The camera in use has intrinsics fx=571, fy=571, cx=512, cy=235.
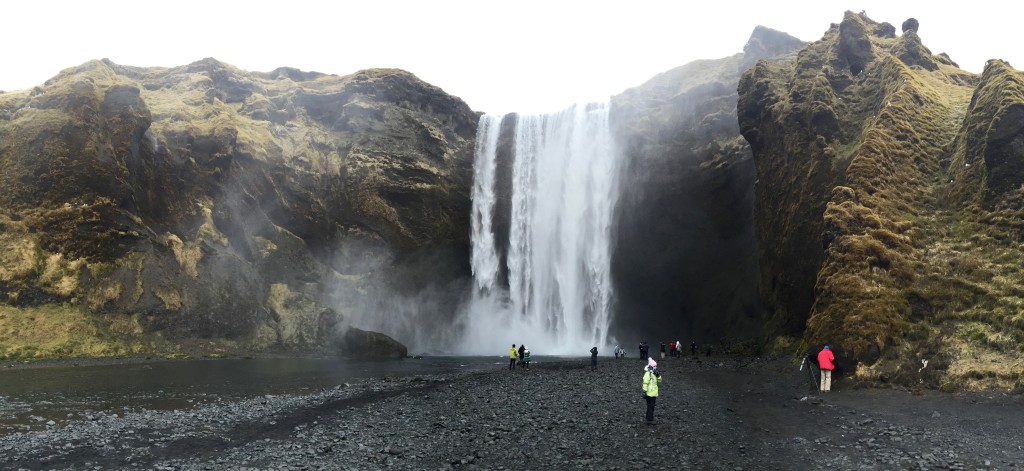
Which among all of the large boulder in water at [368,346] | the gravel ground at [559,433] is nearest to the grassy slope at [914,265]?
the gravel ground at [559,433]

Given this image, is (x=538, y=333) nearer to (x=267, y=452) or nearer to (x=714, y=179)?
(x=714, y=179)

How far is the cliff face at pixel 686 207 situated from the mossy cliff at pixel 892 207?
29.0 ft

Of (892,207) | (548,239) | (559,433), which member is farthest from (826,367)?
(548,239)

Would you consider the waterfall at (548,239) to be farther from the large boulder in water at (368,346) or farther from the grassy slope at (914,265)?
the grassy slope at (914,265)

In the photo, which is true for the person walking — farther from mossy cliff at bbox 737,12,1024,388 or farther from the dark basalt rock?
the dark basalt rock

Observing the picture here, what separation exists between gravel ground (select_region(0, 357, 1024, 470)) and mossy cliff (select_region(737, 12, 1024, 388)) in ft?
8.94

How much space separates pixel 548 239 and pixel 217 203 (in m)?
30.3

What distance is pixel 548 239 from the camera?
185 feet

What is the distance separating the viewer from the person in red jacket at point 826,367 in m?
20.0

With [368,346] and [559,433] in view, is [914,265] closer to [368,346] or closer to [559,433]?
[559,433]

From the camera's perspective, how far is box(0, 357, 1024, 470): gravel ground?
12836mm

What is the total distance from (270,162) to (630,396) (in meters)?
44.7

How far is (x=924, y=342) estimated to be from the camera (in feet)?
63.9

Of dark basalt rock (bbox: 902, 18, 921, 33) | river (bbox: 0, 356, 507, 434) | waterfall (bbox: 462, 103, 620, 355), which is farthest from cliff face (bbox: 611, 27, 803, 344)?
river (bbox: 0, 356, 507, 434)
